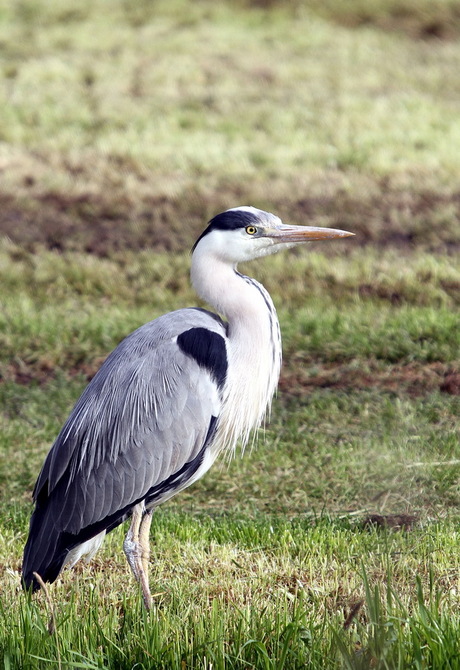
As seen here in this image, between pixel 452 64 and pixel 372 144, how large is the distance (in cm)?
539

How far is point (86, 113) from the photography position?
1594 centimetres

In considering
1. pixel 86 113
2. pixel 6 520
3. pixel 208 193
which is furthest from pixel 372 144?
pixel 6 520

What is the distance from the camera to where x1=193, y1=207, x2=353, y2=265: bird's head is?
4883 mm

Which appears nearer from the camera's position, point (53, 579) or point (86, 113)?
point (53, 579)

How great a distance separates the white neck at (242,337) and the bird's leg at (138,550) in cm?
61

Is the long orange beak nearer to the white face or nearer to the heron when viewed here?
the white face

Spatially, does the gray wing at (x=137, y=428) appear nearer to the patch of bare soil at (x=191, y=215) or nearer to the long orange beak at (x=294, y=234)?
the long orange beak at (x=294, y=234)

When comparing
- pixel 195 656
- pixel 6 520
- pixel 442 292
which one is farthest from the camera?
pixel 442 292

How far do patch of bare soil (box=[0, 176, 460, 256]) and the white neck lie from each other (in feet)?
22.7

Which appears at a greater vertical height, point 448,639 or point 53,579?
point 448,639

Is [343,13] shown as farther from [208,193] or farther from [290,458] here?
[290,458]

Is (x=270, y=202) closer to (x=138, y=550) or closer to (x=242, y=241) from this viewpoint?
(x=242, y=241)

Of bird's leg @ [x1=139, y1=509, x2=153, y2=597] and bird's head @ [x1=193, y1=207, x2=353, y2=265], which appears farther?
bird's head @ [x1=193, y1=207, x2=353, y2=265]

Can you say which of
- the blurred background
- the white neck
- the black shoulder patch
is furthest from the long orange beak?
the blurred background
